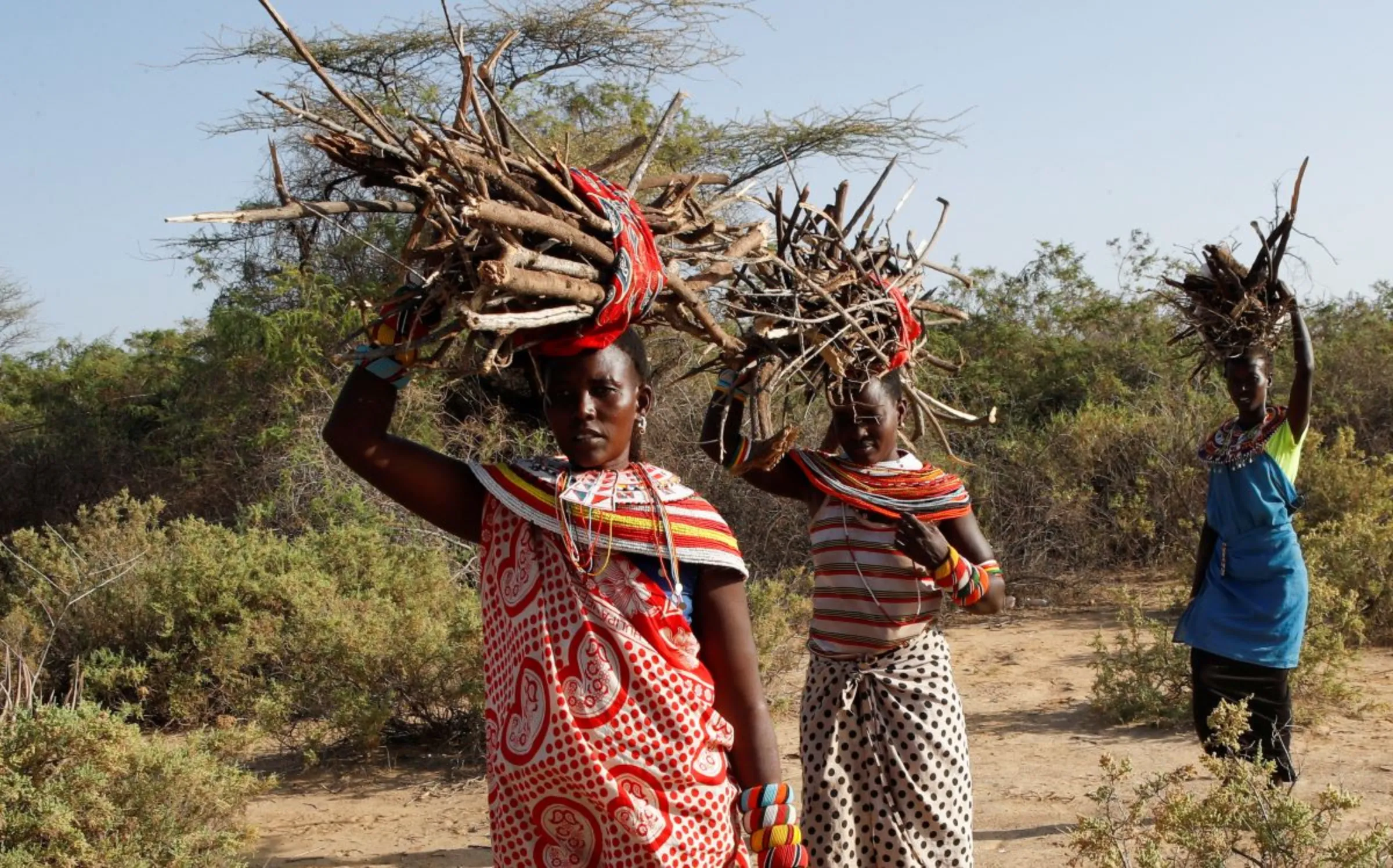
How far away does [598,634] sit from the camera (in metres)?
2.30

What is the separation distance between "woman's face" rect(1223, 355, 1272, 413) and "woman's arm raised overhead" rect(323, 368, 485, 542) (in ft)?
11.4

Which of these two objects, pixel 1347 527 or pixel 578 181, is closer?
pixel 578 181

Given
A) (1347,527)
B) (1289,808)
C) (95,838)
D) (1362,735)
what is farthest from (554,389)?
(1347,527)

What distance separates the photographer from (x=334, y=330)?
1058 centimetres

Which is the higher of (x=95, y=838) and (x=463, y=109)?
(x=463, y=109)

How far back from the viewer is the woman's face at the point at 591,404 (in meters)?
2.40

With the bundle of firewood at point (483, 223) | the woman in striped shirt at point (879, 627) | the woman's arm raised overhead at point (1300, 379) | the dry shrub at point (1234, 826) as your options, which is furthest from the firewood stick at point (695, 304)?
the woman's arm raised overhead at point (1300, 379)

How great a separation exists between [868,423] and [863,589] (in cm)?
45

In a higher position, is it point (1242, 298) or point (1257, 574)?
point (1242, 298)

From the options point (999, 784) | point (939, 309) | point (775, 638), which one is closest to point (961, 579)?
point (939, 309)

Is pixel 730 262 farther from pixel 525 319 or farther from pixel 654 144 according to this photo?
pixel 525 319

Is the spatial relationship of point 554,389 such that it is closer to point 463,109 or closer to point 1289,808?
point 463,109

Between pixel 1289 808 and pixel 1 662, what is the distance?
19.8 ft

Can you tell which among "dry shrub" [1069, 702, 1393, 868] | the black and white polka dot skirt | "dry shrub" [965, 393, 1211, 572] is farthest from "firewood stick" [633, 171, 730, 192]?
"dry shrub" [965, 393, 1211, 572]
